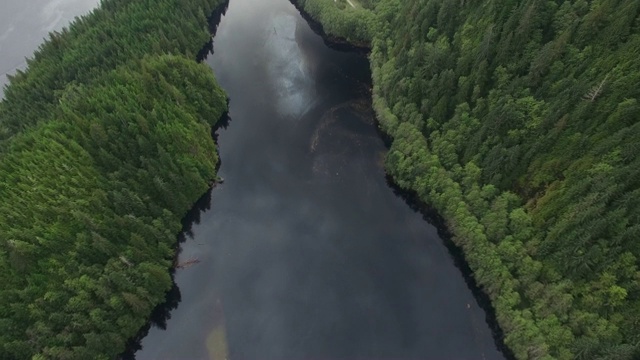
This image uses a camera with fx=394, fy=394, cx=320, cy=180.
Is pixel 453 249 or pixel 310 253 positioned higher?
pixel 453 249

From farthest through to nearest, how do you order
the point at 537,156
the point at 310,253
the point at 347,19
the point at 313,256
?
1. the point at 347,19
2. the point at 310,253
3. the point at 313,256
4. the point at 537,156

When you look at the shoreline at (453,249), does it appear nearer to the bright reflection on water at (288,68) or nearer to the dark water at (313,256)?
the dark water at (313,256)

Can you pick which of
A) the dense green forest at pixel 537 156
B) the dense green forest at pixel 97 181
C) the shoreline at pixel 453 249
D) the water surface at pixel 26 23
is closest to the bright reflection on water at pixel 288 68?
the dense green forest at pixel 97 181

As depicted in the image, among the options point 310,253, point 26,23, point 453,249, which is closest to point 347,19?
point 310,253

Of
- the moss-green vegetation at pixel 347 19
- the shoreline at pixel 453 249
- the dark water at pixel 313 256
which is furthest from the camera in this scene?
the moss-green vegetation at pixel 347 19

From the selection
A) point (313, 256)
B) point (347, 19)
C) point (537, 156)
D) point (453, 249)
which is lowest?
point (313, 256)

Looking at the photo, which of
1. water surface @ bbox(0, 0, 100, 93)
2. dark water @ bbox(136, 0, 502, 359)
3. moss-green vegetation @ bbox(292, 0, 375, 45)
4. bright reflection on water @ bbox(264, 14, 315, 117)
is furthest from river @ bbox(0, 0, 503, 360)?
water surface @ bbox(0, 0, 100, 93)

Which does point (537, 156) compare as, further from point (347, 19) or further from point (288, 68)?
point (288, 68)

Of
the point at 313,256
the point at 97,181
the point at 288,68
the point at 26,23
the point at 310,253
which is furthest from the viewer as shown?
the point at 26,23
